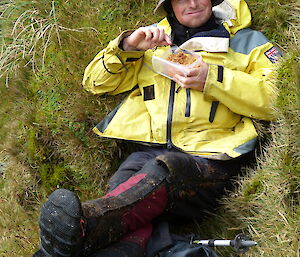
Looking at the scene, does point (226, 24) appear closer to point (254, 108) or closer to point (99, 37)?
point (254, 108)

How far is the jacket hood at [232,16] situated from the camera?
4.36 meters

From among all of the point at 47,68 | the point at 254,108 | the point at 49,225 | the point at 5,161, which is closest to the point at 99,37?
the point at 47,68

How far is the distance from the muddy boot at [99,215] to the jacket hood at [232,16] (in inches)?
60.8

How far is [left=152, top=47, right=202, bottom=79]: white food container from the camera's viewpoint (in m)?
3.93

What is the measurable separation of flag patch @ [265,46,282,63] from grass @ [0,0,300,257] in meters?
0.09

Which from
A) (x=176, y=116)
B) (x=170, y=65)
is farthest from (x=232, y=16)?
(x=176, y=116)

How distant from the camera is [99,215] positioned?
309 centimetres

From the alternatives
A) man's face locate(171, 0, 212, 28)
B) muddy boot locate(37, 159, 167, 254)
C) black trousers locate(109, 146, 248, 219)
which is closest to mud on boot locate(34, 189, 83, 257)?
muddy boot locate(37, 159, 167, 254)

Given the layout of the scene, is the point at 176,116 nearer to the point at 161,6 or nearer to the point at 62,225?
the point at 161,6

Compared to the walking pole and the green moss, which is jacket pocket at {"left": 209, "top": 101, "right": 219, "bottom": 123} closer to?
the green moss

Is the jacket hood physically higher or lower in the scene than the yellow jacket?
higher

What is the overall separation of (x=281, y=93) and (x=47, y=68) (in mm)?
3001

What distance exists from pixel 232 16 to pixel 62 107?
1978 mm

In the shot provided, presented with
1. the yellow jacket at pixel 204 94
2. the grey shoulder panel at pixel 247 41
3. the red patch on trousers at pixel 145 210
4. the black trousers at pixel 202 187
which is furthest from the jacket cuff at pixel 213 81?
the red patch on trousers at pixel 145 210
